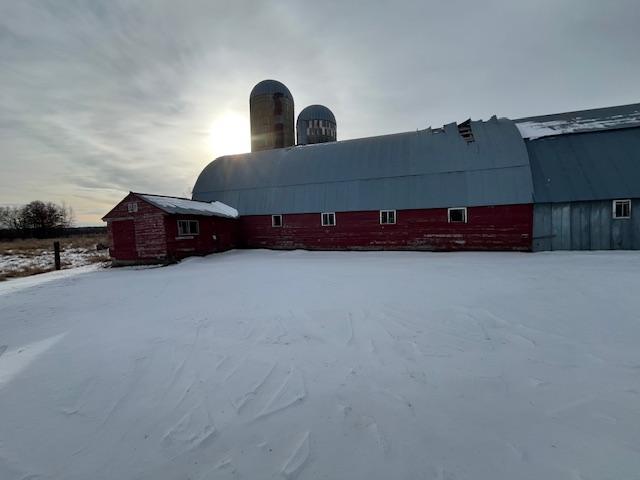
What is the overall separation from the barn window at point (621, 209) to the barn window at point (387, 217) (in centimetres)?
1125

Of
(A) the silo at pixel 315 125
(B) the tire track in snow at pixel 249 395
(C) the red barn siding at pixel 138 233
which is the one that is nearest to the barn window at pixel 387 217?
(C) the red barn siding at pixel 138 233

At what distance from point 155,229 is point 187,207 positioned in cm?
261

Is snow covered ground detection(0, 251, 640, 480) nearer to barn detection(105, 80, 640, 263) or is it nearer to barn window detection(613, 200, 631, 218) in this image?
barn detection(105, 80, 640, 263)

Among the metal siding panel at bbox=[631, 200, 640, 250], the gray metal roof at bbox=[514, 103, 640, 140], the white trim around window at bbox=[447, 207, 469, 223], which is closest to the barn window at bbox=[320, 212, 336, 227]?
the white trim around window at bbox=[447, 207, 469, 223]

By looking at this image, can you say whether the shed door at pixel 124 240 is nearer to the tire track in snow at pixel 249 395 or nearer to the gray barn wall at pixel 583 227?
the tire track in snow at pixel 249 395

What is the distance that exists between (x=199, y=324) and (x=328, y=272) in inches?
253

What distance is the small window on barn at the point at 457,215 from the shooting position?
17953mm

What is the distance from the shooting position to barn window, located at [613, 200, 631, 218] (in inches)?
610

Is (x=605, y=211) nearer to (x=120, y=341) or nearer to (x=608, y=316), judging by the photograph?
(x=608, y=316)

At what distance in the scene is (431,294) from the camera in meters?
8.76

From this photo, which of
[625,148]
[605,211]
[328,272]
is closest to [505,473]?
[328,272]

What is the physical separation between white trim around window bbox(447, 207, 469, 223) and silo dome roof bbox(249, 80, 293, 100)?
21.8 m

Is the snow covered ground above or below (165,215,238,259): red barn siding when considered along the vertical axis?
below

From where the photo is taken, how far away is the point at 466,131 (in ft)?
66.8
